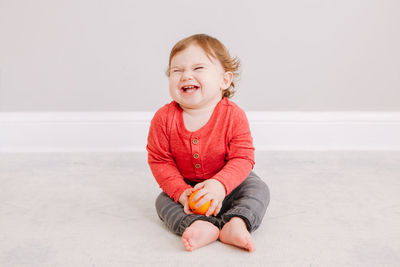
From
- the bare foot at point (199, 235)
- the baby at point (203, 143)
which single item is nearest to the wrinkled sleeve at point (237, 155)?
the baby at point (203, 143)

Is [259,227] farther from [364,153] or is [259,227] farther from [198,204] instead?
[364,153]

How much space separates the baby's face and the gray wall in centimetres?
62

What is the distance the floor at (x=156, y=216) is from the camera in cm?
91

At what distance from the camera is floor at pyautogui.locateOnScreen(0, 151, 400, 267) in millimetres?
906

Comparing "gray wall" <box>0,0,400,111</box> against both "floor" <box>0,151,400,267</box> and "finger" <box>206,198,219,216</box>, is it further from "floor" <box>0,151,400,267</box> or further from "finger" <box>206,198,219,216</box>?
"finger" <box>206,198,219,216</box>

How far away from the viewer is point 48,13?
1671 millimetres

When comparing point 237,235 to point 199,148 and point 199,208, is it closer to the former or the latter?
point 199,208

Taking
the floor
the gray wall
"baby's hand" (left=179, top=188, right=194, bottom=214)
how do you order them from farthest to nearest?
1. the gray wall
2. "baby's hand" (left=179, top=188, right=194, bottom=214)
3. the floor

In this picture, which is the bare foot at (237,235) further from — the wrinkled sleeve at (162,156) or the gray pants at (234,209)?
the wrinkled sleeve at (162,156)

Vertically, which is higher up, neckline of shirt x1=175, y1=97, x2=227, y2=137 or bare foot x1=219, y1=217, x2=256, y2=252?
neckline of shirt x1=175, y1=97, x2=227, y2=137

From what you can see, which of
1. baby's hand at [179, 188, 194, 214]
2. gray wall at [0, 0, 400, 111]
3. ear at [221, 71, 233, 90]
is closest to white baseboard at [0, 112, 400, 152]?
gray wall at [0, 0, 400, 111]

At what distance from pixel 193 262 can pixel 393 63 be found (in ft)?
4.08

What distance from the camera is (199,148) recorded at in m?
1.08

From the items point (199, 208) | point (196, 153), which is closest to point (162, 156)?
point (196, 153)
